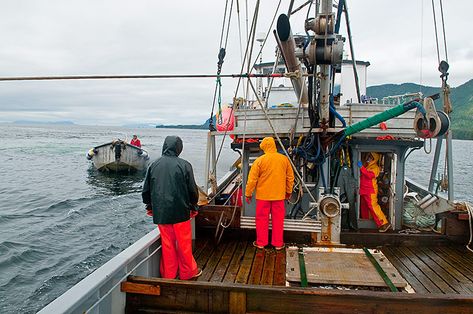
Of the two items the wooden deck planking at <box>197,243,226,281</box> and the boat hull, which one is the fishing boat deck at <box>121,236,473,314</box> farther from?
the boat hull

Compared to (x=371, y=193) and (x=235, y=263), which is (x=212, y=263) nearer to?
(x=235, y=263)

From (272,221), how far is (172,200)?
1.99 metres

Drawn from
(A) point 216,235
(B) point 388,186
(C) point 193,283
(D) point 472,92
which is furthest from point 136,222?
(D) point 472,92

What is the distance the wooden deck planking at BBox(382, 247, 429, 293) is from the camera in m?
4.57

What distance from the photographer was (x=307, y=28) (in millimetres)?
4773

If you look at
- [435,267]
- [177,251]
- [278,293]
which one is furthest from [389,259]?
[177,251]

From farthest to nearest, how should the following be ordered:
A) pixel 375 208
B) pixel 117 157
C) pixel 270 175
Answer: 1. pixel 117 157
2. pixel 375 208
3. pixel 270 175

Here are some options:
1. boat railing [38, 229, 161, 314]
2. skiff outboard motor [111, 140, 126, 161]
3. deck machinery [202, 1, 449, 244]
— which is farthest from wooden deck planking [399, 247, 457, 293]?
skiff outboard motor [111, 140, 126, 161]

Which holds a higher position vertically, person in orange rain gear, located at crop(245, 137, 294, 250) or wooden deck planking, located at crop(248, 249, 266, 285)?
person in orange rain gear, located at crop(245, 137, 294, 250)

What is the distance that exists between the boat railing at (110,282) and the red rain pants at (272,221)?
5.50 feet

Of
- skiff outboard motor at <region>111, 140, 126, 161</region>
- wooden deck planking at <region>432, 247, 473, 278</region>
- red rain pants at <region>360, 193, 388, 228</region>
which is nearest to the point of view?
wooden deck planking at <region>432, 247, 473, 278</region>

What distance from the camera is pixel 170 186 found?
171 inches

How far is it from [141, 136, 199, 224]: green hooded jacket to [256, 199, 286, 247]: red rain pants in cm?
161

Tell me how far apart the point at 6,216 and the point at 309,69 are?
13.7 metres
